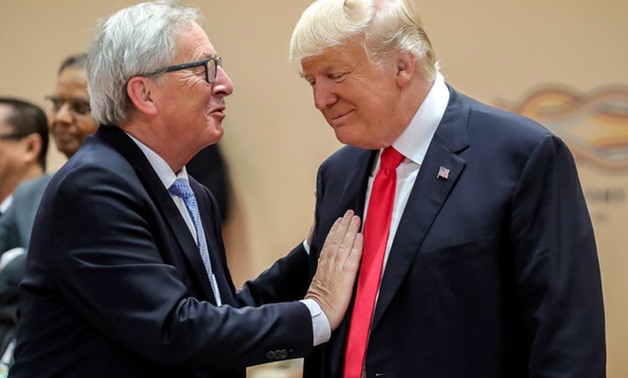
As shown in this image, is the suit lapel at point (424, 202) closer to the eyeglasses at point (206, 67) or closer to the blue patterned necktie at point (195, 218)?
the blue patterned necktie at point (195, 218)

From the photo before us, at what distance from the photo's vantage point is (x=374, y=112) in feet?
7.15

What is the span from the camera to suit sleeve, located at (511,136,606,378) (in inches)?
77.4

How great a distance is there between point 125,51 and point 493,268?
0.91 meters

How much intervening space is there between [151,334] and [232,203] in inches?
92.3

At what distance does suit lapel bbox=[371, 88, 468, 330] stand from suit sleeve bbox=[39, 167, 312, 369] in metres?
0.27

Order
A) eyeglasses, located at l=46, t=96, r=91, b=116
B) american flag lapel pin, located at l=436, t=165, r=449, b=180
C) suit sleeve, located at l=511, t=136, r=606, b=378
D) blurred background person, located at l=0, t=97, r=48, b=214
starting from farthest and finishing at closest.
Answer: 1. blurred background person, located at l=0, t=97, r=48, b=214
2. eyeglasses, located at l=46, t=96, r=91, b=116
3. american flag lapel pin, located at l=436, t=165, r=449, b=180
4. suit sleeve, located at l=511, t=136, r=606, b=378

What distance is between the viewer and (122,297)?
2.01m

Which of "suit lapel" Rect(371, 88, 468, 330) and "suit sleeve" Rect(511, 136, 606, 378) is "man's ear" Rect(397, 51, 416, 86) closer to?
"suit lapel" Rect(371, 88, 468, 330)

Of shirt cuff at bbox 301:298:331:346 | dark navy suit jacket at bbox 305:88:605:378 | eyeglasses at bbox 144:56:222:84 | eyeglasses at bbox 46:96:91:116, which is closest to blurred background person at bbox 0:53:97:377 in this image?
eyeglasses at bbox 46:96:91:116

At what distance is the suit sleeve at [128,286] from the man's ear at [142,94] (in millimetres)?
201

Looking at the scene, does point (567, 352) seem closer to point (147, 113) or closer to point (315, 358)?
point (315, 358)

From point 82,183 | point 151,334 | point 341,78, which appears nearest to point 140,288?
point 151,334

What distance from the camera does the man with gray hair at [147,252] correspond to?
202 centimetres

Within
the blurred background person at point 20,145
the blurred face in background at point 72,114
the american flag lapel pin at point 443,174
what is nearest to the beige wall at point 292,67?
the blurred background person at point 20,145
